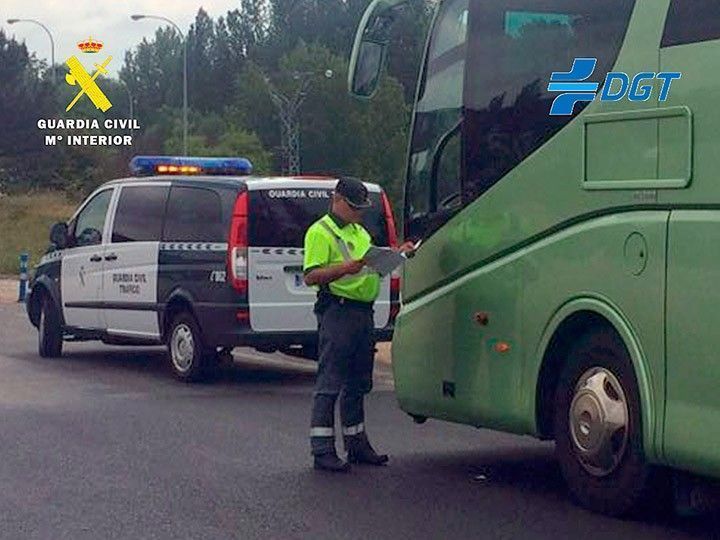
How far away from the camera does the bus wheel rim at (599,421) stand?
8.21 metres

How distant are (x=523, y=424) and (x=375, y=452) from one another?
6.11 ft

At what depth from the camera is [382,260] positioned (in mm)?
9867

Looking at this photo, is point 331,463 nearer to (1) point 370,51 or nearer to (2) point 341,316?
(2) point 341,316

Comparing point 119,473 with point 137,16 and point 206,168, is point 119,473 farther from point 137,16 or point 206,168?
point 137,16

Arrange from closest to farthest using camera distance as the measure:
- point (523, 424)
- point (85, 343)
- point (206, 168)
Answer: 1. point (523, 424)
2. point (206, 168)
3. point (85, 343)

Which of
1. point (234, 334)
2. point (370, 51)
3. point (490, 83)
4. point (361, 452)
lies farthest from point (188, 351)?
point (490, 83)

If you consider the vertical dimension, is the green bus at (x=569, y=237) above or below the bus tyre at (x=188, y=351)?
above

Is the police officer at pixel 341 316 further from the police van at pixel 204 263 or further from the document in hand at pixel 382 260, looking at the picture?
the police van at pixel 204 263

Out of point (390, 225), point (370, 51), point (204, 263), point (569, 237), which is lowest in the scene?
point (204, 263)

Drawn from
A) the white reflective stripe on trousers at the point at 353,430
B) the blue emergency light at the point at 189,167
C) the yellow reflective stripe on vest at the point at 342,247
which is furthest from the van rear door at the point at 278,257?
the yellow reflective stripe on vest at the point at 342,247

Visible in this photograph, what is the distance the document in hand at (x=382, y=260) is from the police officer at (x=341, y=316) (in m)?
0.06

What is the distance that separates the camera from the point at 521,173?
8.98 meters

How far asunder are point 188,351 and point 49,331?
127 inches

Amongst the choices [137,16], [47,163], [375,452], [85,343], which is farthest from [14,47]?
[375,452]
